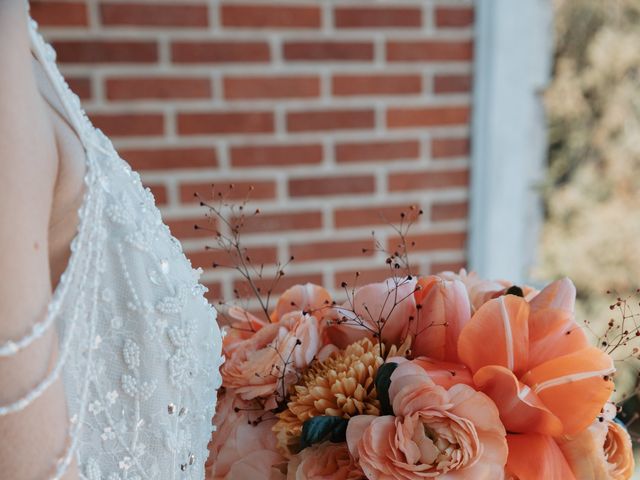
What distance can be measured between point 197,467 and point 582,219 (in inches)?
121

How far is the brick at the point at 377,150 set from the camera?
5.44 feet

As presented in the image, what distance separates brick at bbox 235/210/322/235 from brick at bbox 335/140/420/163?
16cm

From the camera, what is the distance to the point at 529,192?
5.94 feet

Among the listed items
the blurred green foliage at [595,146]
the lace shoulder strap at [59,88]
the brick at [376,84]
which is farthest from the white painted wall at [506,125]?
the blurred green foliage at [595,146]

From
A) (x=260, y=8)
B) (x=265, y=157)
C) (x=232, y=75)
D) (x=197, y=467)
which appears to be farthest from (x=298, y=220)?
(x=197, y=467)

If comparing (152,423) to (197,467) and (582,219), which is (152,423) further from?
(582,219)

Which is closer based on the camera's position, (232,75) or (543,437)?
(543,437)

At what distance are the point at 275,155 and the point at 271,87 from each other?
16 centimetres

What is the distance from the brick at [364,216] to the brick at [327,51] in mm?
375

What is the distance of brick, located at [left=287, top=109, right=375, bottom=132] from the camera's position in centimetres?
162

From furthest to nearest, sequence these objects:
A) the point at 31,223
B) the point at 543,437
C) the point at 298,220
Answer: the point at 298,220, the point at 543,437, the point at 31,223

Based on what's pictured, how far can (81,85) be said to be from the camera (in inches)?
59.9

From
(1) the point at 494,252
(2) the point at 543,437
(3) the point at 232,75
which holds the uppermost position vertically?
(3) the point at 232,75

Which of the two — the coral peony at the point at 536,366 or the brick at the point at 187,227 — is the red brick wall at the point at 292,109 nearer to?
the brick at the point at 187,227
